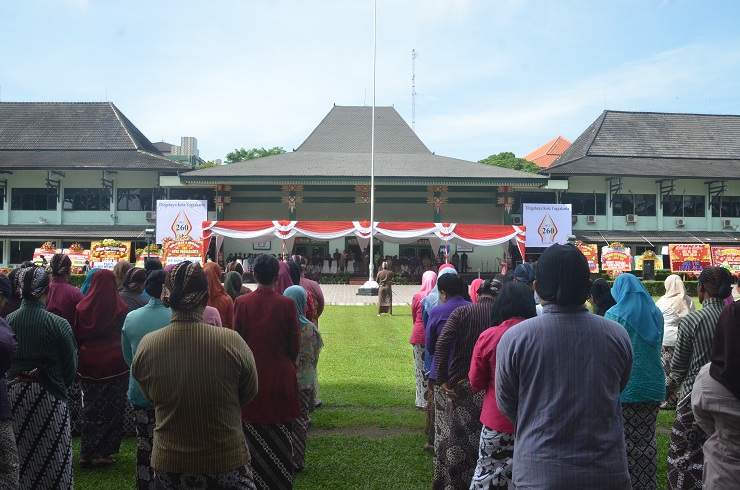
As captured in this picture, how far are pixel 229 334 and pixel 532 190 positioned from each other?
27204 millimetres

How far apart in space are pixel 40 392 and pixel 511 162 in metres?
50.4

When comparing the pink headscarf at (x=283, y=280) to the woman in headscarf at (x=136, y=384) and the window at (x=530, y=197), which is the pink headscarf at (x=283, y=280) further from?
the window at (x=530, y=197)

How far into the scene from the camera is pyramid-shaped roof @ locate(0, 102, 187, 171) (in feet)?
89.8

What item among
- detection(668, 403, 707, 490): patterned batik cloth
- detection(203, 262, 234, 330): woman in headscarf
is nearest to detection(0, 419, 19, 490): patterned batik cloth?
detection(203, 262, 234, 330): woman in headscarf

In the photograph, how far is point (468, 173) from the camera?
86.6 ft

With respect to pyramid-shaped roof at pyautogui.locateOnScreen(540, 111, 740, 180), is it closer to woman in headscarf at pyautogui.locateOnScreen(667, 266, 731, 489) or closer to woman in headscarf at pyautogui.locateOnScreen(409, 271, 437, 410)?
woman in headscarf at pyautogui.locateOnScreen(409, 271, 437, 410)

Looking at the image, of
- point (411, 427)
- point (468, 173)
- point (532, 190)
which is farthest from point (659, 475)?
point (532, 190)

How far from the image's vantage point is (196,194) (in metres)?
28.5

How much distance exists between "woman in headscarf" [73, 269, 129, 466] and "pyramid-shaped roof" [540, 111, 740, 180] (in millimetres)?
25574

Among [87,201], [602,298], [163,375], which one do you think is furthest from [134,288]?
[87,201]

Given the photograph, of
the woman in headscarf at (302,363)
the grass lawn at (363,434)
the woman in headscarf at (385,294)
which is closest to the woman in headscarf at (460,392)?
the grass lawn at (363,434)

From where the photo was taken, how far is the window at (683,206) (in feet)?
95.0

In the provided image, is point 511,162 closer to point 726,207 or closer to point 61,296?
point 726,207

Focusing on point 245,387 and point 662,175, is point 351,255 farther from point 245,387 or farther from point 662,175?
point 245,387
